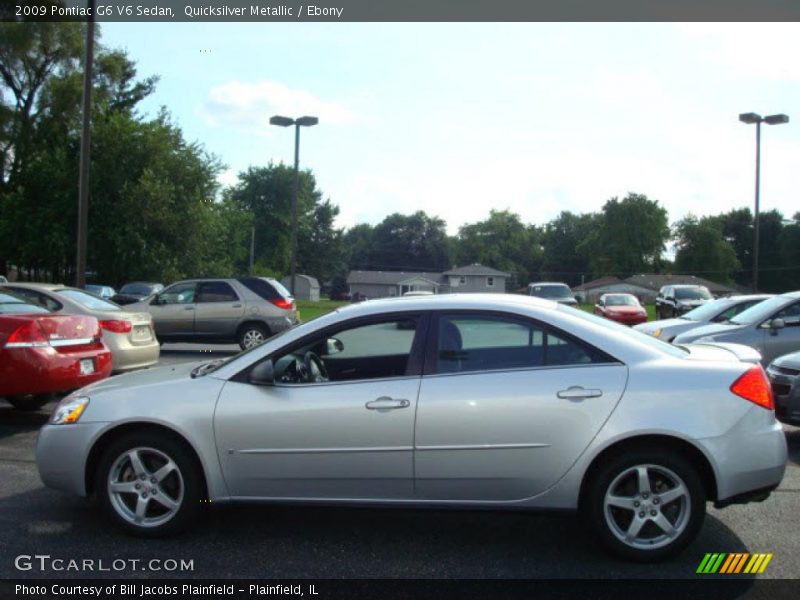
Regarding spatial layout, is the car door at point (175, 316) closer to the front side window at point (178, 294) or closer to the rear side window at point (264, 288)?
the front side window at point (178, 294)

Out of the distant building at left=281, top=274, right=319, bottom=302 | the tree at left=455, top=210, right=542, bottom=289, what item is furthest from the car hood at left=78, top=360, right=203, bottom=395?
the tree at left=455, top=210, right=542, bottom=289

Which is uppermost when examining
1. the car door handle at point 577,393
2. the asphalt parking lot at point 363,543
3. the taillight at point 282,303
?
the taillight at point 282,303

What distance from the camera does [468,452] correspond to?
4465 millimetres

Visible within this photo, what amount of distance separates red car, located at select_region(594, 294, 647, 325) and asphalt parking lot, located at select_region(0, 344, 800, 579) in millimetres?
21722

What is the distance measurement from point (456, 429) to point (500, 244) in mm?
118490

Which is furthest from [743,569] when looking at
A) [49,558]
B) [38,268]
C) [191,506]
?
[38,268]

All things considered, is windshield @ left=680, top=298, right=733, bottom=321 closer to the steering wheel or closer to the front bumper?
the steering wheel

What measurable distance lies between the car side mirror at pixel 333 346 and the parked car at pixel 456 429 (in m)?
0.42

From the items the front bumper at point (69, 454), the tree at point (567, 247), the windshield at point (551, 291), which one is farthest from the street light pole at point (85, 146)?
the tree at point (567, 247)

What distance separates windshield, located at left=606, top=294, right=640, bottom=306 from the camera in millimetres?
28703

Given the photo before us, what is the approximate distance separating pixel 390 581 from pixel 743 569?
2002mm

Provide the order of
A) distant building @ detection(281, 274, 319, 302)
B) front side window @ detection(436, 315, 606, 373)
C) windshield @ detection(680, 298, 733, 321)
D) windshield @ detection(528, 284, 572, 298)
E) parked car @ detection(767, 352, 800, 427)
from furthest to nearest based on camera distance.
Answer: distant building @ detection(281, 274, 319, 302) < windshield @ detection(528, 284, 572, 298) < windshield @ detection(680, 298, 733, 321) < parked car @ detection(767, 352, 800, 427) < front side window @ detection(436, 315, 606, 373)

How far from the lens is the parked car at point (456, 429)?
442cm

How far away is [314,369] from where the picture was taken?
16.4ft
